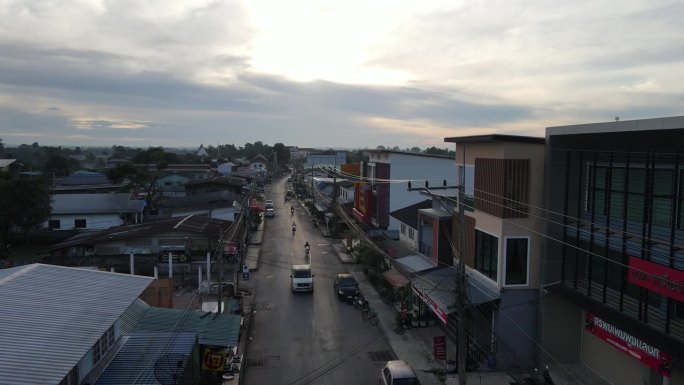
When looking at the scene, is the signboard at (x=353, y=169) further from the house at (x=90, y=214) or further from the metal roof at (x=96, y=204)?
the house at (x=90, y=214)

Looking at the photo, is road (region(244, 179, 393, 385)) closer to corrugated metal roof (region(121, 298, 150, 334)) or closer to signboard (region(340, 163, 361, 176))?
corrugated metal roof (region(121, 298, 150, 334))

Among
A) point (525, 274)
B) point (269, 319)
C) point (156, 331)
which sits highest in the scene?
point (525, 274)

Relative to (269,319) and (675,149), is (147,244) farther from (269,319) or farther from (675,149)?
(675,149)

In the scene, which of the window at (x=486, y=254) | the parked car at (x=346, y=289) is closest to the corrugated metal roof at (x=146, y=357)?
the window at (x=486, y=254)

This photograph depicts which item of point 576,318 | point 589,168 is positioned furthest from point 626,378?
point 589,168

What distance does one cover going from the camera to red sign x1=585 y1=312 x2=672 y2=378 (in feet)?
44.1

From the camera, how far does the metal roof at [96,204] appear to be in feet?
155

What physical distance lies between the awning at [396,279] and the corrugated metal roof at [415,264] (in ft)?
2.32

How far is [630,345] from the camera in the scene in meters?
14.6

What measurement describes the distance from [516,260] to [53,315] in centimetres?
1402

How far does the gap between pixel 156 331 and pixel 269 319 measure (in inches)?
331

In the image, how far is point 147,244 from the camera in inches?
1216

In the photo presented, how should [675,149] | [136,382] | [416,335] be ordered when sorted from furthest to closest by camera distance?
[416,335]
[675,149]
[136,382]

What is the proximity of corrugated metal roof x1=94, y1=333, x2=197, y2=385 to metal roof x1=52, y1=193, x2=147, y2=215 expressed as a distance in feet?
113
